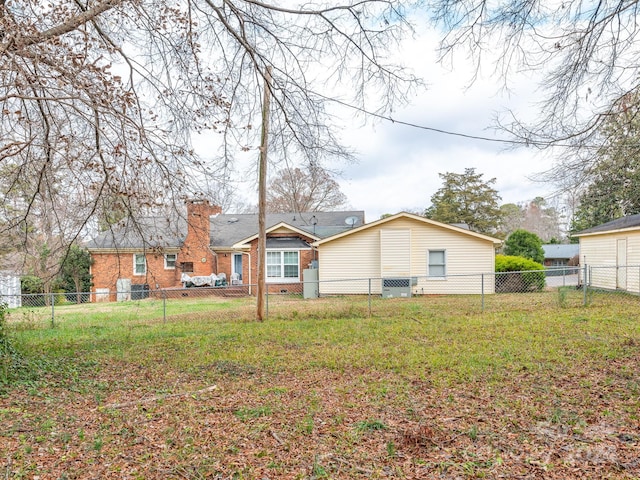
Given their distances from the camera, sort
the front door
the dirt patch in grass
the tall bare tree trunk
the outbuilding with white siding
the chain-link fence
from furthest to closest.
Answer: the front door, the outbuilding with white siding, the chain-link fence, the tall bare tree trunk, the dirt patch in grass

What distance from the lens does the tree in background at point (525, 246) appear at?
75.7 ft

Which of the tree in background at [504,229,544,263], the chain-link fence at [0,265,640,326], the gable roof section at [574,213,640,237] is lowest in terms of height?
the chain-link fence at [0,265,640,326]

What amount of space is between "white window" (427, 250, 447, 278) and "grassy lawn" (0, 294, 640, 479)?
27.0ft

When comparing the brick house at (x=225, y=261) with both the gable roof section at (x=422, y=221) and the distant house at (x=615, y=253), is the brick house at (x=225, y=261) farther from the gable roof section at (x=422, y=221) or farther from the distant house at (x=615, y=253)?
the distant house at (x=615, y=253)

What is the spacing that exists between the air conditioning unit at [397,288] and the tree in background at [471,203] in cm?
1841

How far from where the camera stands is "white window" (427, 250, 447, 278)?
16806mm

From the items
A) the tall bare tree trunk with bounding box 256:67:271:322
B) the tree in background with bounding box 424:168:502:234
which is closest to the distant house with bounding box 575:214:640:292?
the tall bare tree trunk with bounding box 256:67:271:322

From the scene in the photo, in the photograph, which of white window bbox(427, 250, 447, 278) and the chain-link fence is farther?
white window bbox(427, 250, 447, 278)

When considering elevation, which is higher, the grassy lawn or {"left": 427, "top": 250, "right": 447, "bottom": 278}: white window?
{"left": 427, "top": 250, "right": 447, "bottom": 278}: white window

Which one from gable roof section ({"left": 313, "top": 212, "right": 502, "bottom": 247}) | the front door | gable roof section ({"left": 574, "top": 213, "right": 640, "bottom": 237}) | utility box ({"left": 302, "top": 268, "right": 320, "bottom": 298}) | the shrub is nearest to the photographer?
gable roof section ({"left": 574, "top": 213, "right": 640, "bottom": 237})

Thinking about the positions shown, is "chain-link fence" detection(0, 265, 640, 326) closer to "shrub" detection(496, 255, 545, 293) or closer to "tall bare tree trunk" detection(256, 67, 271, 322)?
"shrub" detection(496, 255, 545, 293)

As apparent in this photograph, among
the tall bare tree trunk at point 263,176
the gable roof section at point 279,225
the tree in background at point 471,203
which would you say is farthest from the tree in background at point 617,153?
the tree in background at point 471,203

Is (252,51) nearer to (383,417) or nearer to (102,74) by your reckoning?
(102,74)

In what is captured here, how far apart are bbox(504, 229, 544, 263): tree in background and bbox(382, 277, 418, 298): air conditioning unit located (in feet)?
34.3
